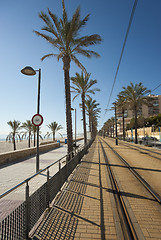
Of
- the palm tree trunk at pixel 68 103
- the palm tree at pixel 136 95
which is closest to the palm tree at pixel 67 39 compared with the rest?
the palm tree trunk at pixel 68 103

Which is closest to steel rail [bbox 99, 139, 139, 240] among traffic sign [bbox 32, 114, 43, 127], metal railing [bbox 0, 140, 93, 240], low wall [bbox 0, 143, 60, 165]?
metal railing [bbox 0, 140, 93, 240]

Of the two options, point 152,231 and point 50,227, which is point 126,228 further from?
point 50,227

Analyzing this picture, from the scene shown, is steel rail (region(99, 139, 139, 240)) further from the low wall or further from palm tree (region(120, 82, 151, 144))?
palm tree (region(120, 82, 151, 144))

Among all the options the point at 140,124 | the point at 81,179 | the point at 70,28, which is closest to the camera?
the point at 81,179

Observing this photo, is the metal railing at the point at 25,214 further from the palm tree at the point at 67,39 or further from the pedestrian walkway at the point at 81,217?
the palm tree at the point at 67,39

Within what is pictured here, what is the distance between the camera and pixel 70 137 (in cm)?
1184

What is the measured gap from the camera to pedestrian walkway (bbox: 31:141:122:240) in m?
3.06

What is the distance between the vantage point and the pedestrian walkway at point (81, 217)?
3.06m

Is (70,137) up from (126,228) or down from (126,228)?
up

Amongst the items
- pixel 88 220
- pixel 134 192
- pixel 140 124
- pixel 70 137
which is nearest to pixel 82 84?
pixel 70 137

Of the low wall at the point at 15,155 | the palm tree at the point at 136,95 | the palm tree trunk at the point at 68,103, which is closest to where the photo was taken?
the low wall at the point at 15,155

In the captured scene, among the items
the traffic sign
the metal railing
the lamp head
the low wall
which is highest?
the lamp head

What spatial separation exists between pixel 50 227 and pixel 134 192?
3.43 metres

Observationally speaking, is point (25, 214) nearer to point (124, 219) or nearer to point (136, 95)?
point (124, 219)
